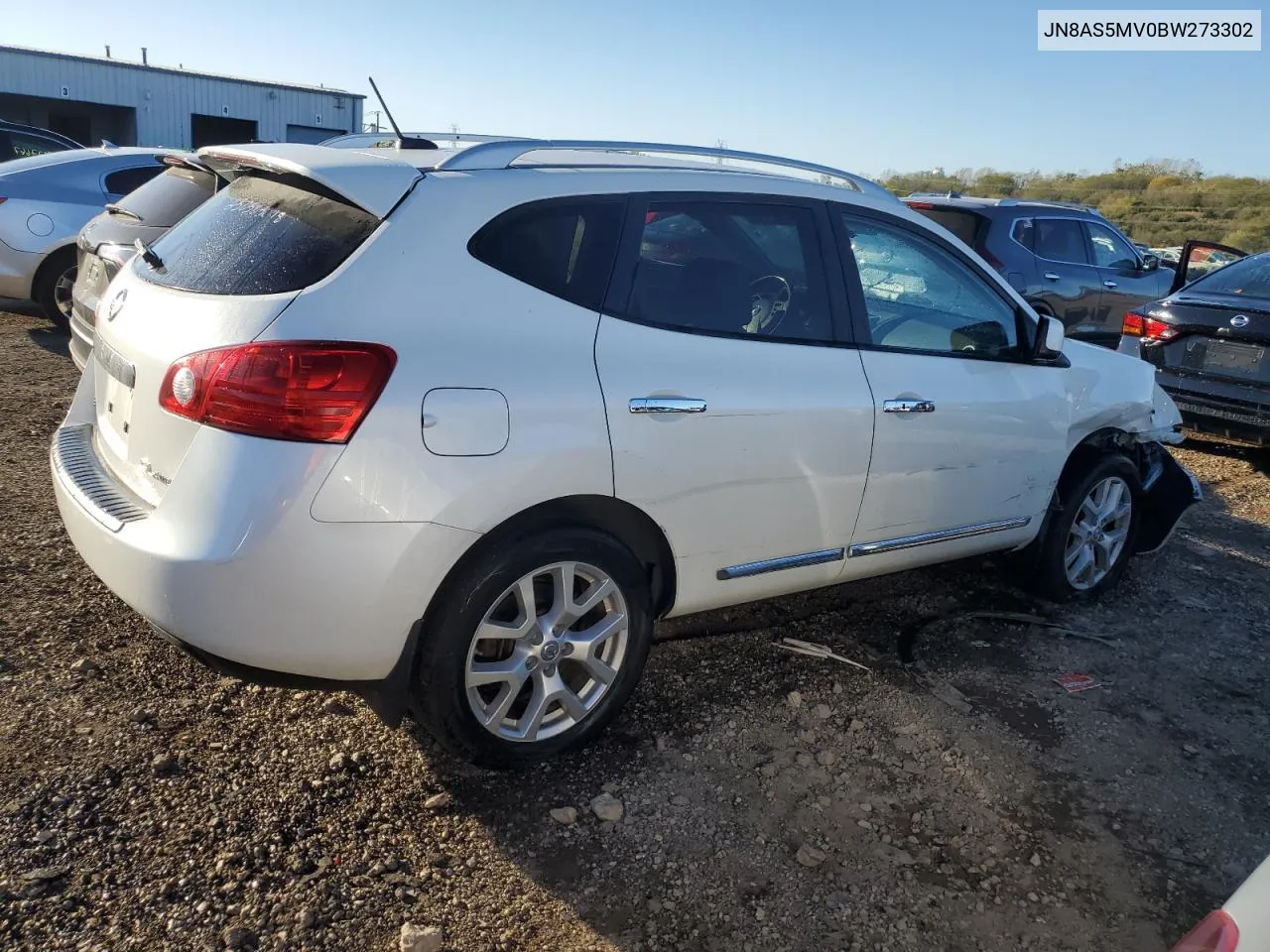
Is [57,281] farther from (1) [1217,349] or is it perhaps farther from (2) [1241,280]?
(2) [1241,280]

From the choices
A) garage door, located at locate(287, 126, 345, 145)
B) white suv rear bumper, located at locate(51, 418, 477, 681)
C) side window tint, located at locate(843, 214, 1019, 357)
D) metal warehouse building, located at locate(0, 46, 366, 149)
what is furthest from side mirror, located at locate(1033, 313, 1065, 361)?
garage door, located at locate(287, 126, 345, 145)

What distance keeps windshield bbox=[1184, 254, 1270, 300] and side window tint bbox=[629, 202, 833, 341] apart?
4945 millimetres

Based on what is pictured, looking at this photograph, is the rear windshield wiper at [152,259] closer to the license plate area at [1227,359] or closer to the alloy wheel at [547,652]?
the alloy wheel at [547,652]

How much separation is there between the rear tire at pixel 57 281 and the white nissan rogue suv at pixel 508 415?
5.79 metres

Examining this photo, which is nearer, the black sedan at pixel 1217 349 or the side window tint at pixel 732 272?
the side window tint at pixel 732 272

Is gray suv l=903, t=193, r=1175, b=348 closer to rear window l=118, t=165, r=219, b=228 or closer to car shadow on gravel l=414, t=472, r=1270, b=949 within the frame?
car shadow on gravel l=414, t=472, r=1270, b=949

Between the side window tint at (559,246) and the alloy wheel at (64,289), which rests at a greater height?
the side window tint at (559,246)

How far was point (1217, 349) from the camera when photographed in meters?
6.86

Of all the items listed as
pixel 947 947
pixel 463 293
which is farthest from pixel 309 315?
pixel 947 947

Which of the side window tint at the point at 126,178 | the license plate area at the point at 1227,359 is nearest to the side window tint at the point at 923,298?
the license plate area at the point at 1227,359

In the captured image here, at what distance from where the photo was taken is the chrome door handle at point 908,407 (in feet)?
12.0

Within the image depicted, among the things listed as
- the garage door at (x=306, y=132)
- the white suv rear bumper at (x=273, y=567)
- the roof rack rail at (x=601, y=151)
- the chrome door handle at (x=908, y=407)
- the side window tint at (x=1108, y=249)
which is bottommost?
the garage door at (x=306, y=132)

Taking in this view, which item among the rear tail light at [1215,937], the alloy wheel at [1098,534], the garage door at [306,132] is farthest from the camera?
the garage door at [306,132]

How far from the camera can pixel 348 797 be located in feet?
9.56
